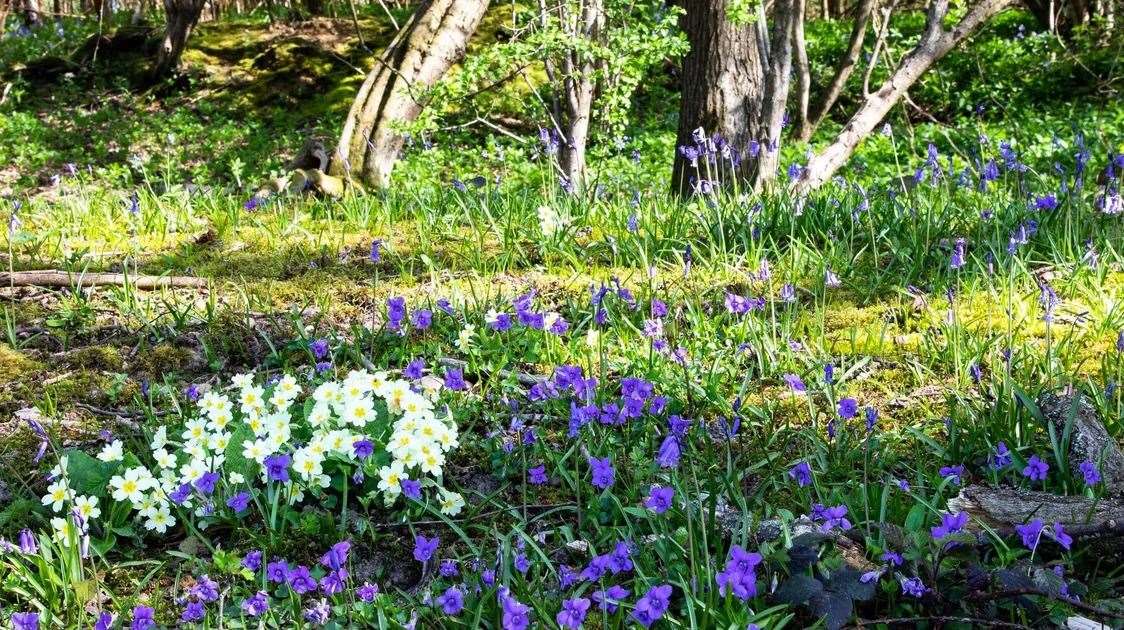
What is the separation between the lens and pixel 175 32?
37.1 ft

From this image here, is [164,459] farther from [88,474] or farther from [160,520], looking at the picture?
[88,474]

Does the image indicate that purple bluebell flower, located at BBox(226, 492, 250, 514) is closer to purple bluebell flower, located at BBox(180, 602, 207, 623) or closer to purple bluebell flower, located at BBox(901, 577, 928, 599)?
purple bluebell flower, located at BBox(180, 602, 207, 623)

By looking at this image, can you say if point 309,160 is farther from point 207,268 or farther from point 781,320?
point 781,320

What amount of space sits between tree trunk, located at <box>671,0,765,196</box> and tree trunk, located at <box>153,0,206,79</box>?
24.8 ft

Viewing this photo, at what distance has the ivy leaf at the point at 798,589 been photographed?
176cm

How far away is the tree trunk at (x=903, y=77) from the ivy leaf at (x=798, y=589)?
139 inches

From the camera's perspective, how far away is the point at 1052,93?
10.9 m

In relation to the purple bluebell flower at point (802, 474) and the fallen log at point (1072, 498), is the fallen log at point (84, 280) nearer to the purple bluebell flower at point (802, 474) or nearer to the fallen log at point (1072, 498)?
the purple bluebell flower at point (802, 474)

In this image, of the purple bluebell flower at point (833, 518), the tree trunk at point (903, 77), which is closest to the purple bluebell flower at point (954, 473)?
the purple bluebell flower at point (833, 518)

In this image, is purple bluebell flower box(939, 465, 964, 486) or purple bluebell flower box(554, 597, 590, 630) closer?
purple bluebell flower box(554, 597, 590, 630)

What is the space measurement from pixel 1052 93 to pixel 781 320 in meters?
9.40

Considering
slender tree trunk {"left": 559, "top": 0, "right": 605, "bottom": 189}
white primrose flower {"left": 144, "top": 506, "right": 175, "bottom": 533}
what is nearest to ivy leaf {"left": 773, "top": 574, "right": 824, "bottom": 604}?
white primrose flower {"left": 144, "top": 506, "right": 175, "bottom": 533}

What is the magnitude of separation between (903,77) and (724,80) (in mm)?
980

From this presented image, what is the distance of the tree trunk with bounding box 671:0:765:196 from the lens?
16.8 ft
